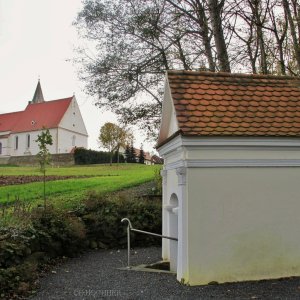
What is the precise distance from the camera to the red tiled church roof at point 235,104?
319 inches

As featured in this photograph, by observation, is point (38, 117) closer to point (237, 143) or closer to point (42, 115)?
point (42, 115)

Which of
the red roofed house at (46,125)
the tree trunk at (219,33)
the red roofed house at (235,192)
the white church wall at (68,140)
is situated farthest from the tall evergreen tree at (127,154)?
the red roofed house at (235,192)

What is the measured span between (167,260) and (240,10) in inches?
318

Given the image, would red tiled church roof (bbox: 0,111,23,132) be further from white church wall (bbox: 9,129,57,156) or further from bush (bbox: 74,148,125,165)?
bush (bbox: 74,148,125,165)

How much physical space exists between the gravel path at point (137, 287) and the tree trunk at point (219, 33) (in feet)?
35.8

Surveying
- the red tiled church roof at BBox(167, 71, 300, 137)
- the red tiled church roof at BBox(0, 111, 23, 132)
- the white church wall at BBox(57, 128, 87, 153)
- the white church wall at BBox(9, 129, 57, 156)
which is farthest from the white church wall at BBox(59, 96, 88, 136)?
the red tiled church roof at BBox(167, 71, 300, 137)

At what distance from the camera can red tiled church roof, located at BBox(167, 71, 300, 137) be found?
809cm

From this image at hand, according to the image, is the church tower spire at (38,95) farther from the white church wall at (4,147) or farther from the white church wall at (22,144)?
the white church wall at (22,144)

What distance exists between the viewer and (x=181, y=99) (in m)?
8.59

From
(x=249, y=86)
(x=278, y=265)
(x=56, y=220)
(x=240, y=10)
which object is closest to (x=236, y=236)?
(x=278, y=265)

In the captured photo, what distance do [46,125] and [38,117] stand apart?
559 cm

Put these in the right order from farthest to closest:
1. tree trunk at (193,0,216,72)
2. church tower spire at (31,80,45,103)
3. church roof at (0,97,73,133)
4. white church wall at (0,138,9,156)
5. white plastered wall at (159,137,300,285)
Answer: church tower spire at (31,80,45,103) < white church wall at (0,138,9,156) < church roof at (0,97,73,133) < tree trunk at (193,0,216,72) < white plastered wall at (159,137,300,285)

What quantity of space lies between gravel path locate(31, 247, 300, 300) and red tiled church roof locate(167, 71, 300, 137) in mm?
2792

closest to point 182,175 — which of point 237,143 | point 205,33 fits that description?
point 237,143
